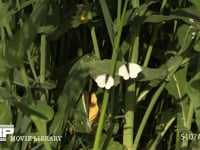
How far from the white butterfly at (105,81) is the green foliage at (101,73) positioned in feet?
0.04

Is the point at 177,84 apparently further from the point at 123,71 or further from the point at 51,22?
the point at 51,22

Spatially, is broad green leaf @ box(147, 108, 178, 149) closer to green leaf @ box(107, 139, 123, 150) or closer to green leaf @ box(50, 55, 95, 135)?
green leaf @ box(107, 139, 123, 150)

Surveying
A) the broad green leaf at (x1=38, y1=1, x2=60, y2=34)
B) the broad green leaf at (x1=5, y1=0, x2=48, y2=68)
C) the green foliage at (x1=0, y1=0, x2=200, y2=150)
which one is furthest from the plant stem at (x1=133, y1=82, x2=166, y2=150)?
the broad green leaf at (x1=5, y1=0, x2=48, y2=68)

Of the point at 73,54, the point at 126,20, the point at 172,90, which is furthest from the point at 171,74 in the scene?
the point at 73,54

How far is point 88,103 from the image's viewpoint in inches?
37.7

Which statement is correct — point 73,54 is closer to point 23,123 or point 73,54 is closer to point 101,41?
point 101,41

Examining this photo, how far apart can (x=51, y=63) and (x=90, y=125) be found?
17 cm

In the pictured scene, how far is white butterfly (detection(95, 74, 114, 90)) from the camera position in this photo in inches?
31.8

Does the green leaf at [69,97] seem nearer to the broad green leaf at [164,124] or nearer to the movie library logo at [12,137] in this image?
the movie library logo at [12,137]

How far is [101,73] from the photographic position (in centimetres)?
84

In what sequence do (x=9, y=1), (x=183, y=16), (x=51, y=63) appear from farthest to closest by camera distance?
(x=51, y=63) < (x=183, y=16) < (x=9, y=1)

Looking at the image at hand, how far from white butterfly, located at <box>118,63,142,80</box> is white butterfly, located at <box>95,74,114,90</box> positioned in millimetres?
25

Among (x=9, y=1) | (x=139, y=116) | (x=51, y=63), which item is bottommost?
(x=139, y=116)

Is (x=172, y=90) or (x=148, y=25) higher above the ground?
(x=148, y=25)
